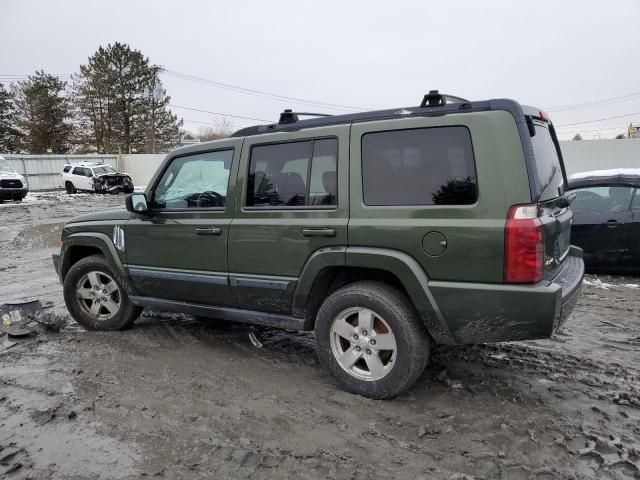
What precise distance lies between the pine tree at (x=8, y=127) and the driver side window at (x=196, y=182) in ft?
162

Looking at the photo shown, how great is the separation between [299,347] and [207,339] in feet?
3.08

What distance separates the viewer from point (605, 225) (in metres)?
6.65

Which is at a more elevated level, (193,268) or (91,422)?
(193,268)

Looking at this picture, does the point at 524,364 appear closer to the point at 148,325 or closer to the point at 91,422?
the point at 91,422

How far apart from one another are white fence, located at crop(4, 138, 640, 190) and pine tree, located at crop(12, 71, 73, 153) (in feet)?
41.6

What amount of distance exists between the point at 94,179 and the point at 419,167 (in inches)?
1064

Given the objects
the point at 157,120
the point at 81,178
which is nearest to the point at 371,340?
the point at 81,178

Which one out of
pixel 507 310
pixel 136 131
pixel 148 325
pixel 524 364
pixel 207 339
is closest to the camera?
pixel 507 310

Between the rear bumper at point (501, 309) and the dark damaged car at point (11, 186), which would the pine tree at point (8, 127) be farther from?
the rear bumper at point (501, 309)

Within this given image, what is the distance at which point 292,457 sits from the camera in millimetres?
2750

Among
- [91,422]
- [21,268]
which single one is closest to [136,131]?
[21,268]

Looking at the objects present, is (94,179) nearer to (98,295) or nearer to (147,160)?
(147,160)

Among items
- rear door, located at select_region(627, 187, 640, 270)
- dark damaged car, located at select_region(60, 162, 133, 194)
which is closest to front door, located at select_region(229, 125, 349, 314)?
rear door, located at select_region(627, 187, 640, 270)

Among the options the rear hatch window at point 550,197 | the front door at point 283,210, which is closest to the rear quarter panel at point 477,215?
the rear hatch window at point 550,197
